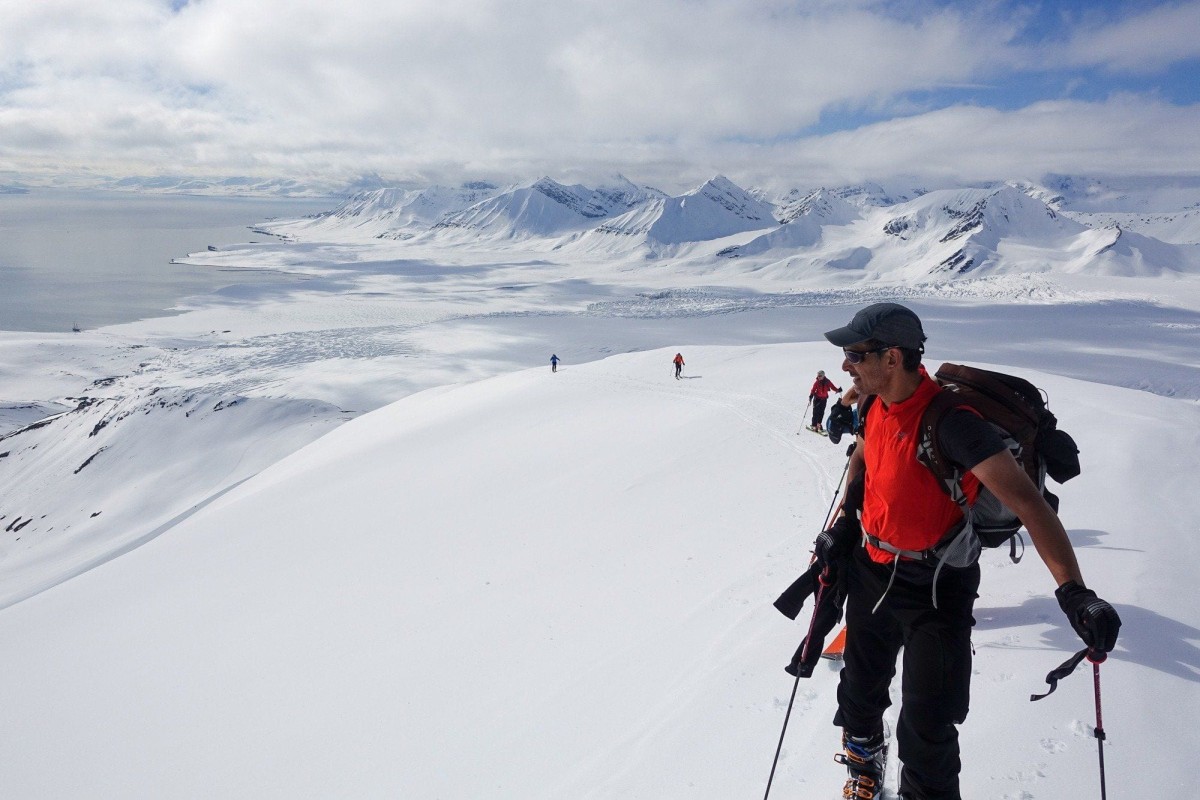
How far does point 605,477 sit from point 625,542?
11.9 feet

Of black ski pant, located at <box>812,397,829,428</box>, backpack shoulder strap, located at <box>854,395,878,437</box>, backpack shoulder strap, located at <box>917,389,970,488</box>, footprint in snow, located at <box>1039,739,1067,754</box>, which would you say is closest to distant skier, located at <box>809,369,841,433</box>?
black ski pant, located at <box>812,397,829,428</box>

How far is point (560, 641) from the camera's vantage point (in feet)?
21.0

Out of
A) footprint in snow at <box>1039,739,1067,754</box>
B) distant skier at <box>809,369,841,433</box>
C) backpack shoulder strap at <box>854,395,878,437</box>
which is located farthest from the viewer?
distant skier at <box>809,369,841,433</box>

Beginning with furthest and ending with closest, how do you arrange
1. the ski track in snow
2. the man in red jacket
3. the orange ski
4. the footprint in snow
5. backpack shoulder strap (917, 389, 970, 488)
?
the orange ski
the ski track in snow
the footprint in snow
the man in red jacket
backpack shoulder strap (917, 389, 970, 488)

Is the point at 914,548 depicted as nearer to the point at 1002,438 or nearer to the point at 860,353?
the point at 1002,438

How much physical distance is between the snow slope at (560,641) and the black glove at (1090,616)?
128 cm

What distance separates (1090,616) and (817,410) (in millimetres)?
11822

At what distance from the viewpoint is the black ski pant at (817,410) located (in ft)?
44.4

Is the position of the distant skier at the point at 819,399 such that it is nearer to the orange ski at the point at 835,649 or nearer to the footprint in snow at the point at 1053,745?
the orange ski at the point at 835,649

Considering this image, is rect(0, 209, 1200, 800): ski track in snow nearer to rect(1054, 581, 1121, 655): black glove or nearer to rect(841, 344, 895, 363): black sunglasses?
rect(1054, 581, 1121, 655): black glove

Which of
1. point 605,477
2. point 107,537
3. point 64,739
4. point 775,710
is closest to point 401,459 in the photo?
point 605,477

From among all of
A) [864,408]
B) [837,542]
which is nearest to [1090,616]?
[837,542]

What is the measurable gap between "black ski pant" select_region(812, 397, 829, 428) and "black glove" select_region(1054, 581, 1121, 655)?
38.1 feet

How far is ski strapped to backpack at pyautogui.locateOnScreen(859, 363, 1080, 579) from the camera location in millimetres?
2475
